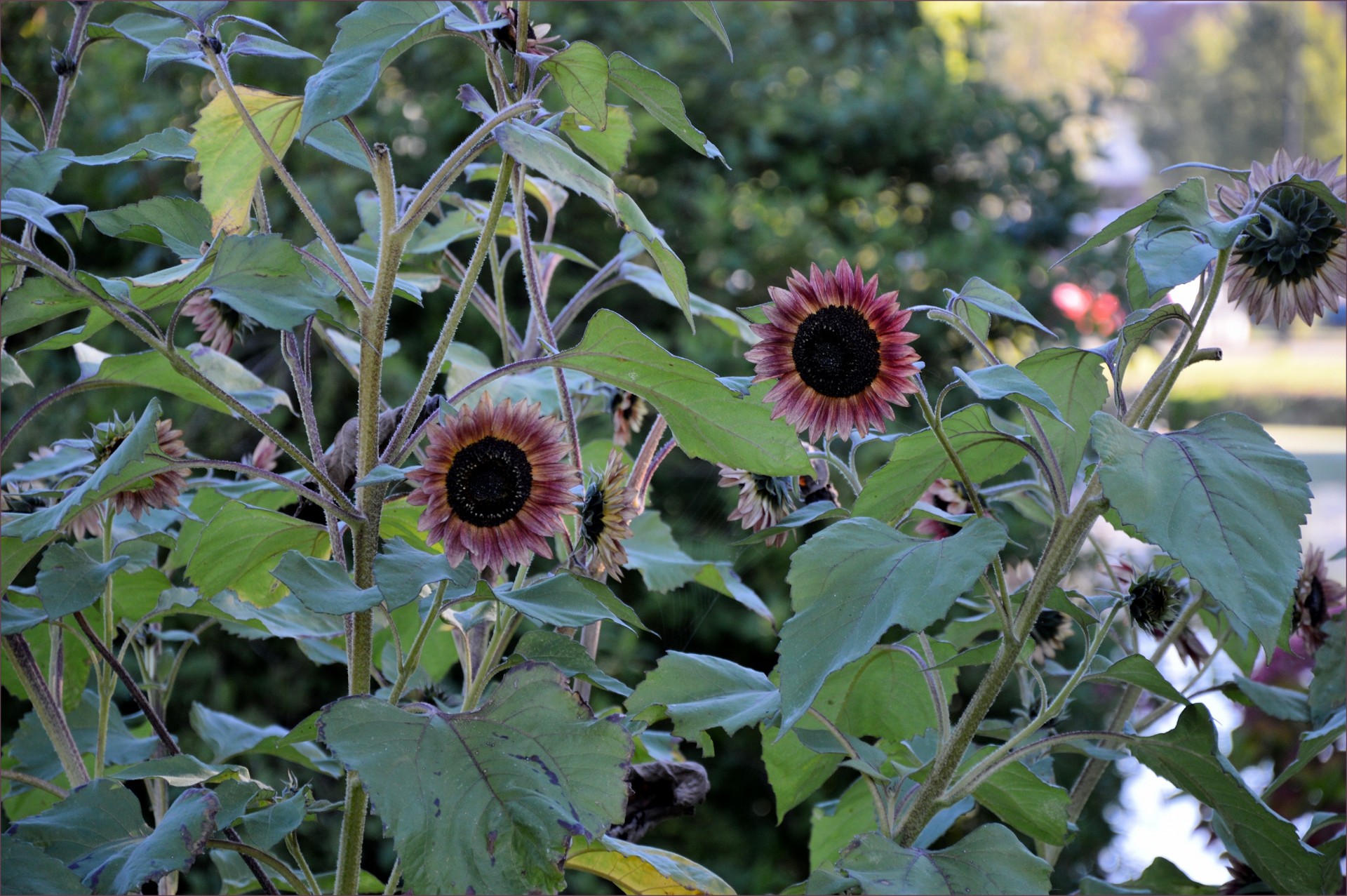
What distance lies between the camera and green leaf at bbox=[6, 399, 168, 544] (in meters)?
0.49

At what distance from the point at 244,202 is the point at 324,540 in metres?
0.18

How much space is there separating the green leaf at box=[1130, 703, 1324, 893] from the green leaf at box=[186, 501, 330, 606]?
445mm

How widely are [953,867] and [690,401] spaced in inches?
9.4

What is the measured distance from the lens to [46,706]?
638mm

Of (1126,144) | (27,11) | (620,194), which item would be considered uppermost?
(1126,144)

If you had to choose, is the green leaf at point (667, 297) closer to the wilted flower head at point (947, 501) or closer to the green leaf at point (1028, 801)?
the wilted flower head at point (947, 501)

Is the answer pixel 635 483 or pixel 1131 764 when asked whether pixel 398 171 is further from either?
pixel 1131 764

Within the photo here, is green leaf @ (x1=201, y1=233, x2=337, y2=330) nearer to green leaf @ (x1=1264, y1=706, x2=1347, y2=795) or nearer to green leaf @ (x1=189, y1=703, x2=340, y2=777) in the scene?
green leaf @ (x1=189, y1=703, x2=340, y2=777)

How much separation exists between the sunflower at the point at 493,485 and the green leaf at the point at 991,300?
211 mm

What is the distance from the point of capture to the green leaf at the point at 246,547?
0.55m

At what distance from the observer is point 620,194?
0.50 meters

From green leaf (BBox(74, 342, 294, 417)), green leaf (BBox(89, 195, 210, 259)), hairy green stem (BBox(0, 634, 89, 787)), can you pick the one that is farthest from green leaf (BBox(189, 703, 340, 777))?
green leaf (BBox(89, 195, 210, 259))

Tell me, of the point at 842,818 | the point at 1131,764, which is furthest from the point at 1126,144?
the point at 842,818

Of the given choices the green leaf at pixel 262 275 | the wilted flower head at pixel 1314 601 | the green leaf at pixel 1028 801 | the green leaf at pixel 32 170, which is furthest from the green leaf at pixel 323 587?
the wilted flower head at pixel 1314 601
